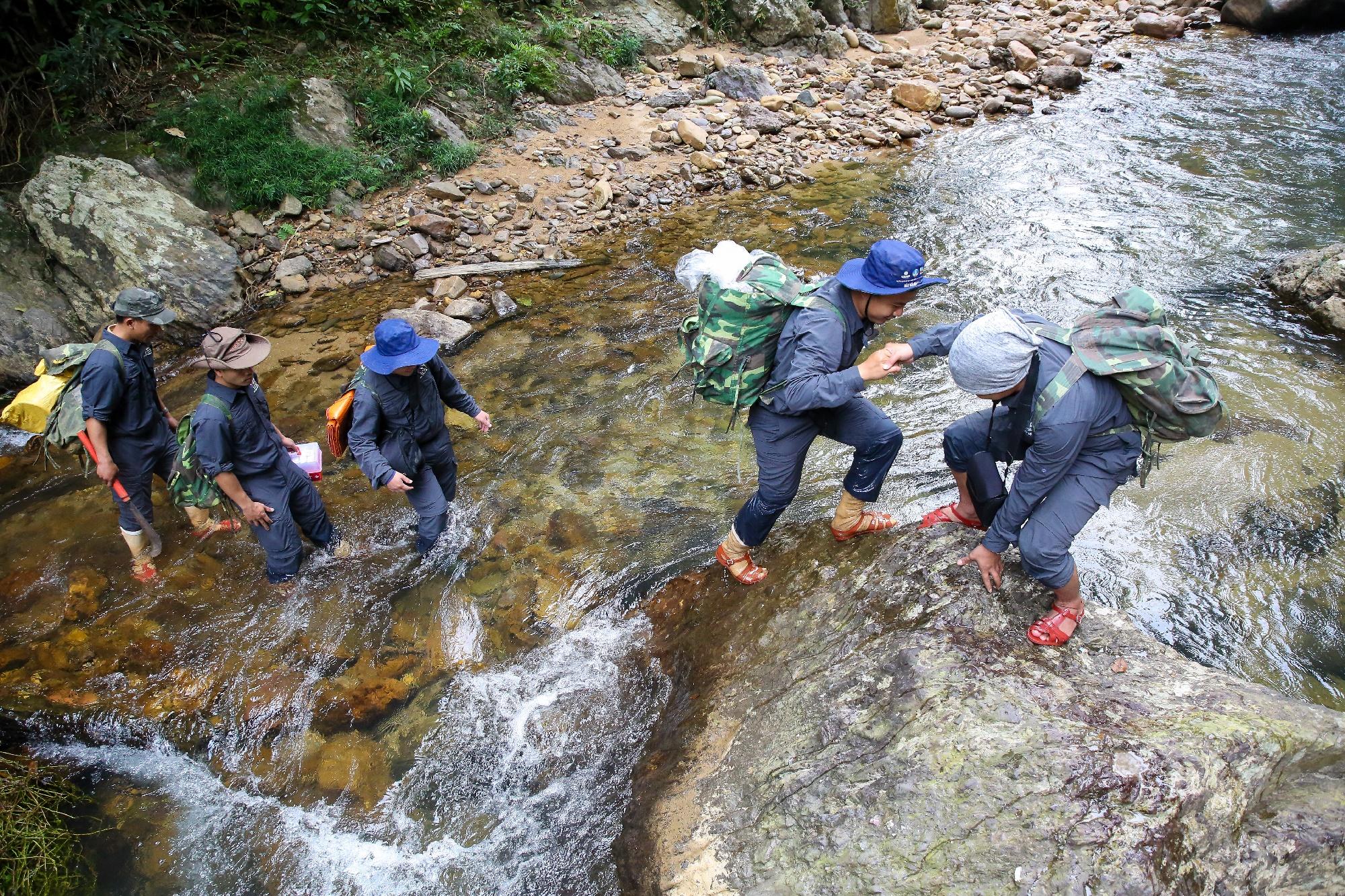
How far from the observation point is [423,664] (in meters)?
4.69

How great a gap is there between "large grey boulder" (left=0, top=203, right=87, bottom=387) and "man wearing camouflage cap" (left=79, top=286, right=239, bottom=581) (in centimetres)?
384

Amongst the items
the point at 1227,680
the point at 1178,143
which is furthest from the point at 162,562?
the point at 1178,143

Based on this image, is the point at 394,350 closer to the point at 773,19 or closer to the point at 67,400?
the point at 67,400

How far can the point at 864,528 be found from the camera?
4.41 m

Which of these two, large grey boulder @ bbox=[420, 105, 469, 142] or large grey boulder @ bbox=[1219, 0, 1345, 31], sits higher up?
large grey boulder @ bbox=[1219, 0, 1345, 31]

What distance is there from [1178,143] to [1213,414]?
11.6 meters

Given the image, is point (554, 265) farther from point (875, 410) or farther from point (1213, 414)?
point (1213, 414)

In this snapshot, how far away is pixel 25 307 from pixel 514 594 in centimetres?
696

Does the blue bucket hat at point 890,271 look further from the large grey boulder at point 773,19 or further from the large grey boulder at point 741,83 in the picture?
the large grey boulder at point 773,19

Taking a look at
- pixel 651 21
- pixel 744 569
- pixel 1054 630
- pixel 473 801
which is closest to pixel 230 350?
pixel 473 801

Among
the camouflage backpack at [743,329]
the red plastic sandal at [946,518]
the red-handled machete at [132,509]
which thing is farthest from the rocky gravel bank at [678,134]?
the red plastic sandal at [946,518]

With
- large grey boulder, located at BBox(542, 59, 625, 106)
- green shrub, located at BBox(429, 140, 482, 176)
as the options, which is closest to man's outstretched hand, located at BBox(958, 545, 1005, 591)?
green shrub, located at BBox(429, 140, 482, 176)

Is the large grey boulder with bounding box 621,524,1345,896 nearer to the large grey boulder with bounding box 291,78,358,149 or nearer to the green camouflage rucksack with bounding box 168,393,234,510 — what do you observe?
the green camouflage rucksack with bounding box 168,393,234,510

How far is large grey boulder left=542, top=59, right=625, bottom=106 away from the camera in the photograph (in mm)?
12383
